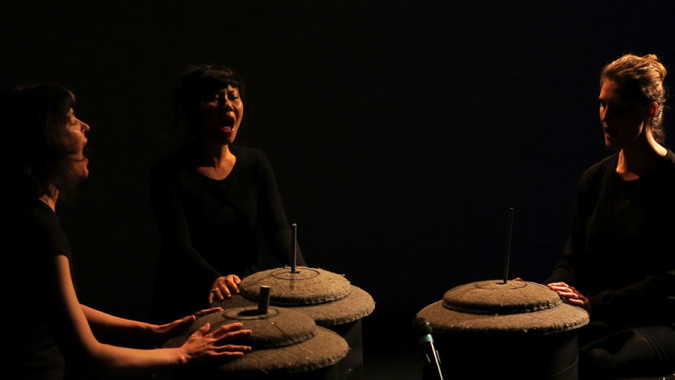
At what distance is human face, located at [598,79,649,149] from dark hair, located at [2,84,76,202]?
1.95 metres

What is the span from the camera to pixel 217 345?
2027mm

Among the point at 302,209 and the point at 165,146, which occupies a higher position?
the point at 165,146

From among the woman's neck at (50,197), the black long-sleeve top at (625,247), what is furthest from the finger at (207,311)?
the black long-sleeve top at (625,247)

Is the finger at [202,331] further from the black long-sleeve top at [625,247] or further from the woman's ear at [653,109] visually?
the woman's ear at [653,109]

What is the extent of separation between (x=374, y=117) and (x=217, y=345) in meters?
3.69

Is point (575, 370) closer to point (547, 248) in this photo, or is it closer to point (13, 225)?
A: point (13, 225)

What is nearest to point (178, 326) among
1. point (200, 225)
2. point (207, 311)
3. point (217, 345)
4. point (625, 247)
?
point (207, 311)

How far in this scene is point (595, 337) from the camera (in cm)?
297

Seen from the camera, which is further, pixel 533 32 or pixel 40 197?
pixel 533 32

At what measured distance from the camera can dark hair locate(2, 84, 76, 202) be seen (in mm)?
2207

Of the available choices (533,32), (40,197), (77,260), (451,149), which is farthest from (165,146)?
(40,197)

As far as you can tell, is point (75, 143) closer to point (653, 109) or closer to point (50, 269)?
point (50, 269)

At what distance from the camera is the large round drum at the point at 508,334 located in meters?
2.36

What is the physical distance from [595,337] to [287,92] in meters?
3.03
